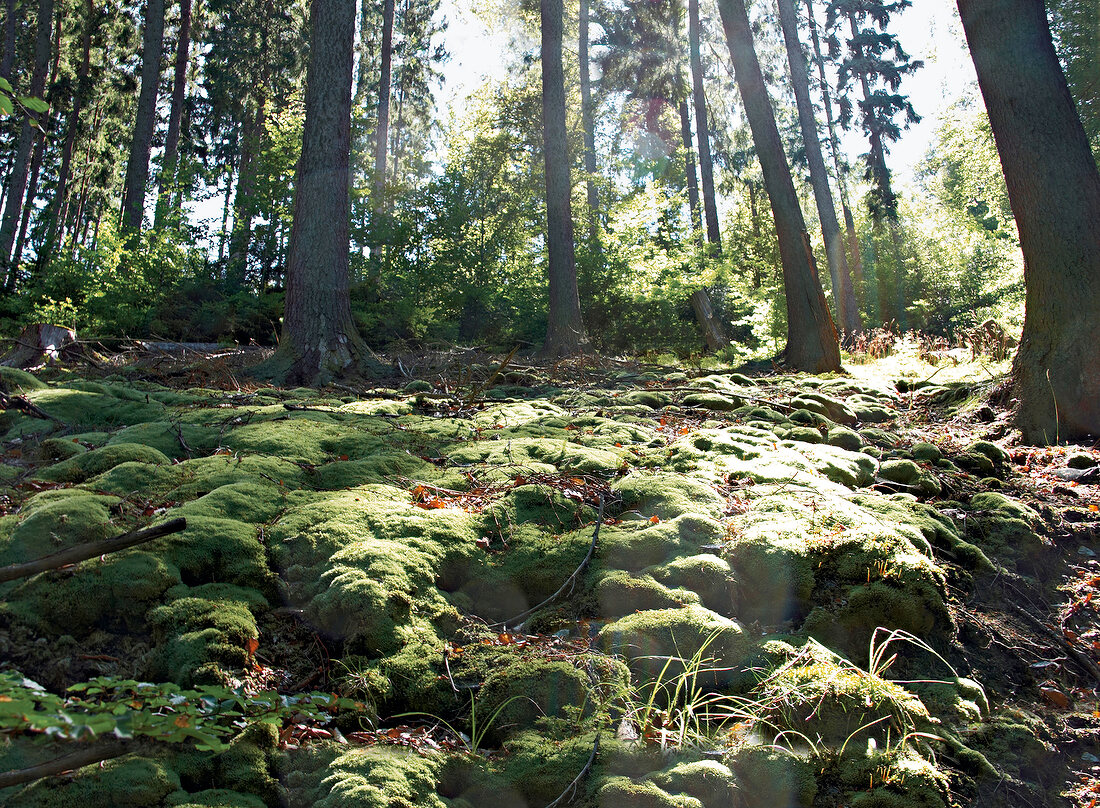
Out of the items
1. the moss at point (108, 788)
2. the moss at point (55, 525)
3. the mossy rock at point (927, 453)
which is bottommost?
the moss at point (108, 788)

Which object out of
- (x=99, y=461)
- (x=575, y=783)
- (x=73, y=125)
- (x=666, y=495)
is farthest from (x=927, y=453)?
(x=73, y=125)

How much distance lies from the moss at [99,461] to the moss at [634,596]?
243 cm

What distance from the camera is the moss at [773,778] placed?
2000 millimetres

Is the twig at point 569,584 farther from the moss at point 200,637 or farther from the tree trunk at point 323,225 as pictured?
the tree trunk at point 323,225

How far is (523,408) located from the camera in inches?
223

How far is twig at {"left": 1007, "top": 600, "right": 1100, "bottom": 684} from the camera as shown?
2.89 metres

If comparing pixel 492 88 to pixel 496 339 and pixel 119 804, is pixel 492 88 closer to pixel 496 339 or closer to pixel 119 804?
pixel 496 339

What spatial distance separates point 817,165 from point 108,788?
19894 mm

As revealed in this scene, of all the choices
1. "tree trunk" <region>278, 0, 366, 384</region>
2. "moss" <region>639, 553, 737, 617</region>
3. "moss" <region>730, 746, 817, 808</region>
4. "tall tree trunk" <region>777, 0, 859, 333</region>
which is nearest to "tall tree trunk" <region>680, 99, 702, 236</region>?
"tall tree trunk" <region>777, 0, 859, 333</region>

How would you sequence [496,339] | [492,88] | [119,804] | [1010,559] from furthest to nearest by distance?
1. [492,88]
2. [496,339]
3. [1010,559]
4. [119,804]

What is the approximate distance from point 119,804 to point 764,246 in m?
28.0

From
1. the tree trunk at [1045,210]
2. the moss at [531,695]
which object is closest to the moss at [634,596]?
the moss at [531,695]

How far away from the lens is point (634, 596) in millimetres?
2830

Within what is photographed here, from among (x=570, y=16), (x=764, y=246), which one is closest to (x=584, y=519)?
(x=570, y=16)
